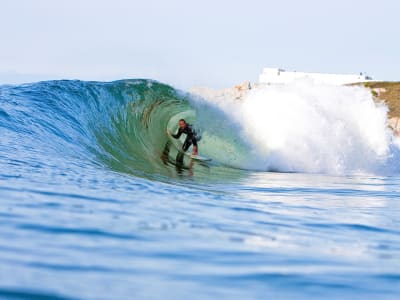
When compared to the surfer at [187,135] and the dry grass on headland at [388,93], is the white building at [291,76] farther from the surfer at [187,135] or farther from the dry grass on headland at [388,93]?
the surfer at [187,135]

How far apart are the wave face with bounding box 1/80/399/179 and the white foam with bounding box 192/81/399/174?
0.02 meters

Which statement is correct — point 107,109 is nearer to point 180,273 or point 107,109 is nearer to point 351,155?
point 351,155

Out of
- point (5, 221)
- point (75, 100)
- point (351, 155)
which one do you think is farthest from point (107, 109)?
point (5, 221)

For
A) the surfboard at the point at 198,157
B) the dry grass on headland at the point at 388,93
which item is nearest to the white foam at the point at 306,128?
the surfboard at the point at 198,157

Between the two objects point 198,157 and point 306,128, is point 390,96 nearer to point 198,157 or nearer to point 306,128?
point 306,128

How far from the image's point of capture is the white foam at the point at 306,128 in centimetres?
1667

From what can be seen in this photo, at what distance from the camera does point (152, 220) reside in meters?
5.10

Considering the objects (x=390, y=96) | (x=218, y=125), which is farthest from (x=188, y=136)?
(x=390, y=96)

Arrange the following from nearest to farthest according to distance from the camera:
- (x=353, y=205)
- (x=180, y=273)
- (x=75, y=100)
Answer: (x=180, y=273)
(x=353, y=205)
(x=75, y=100)

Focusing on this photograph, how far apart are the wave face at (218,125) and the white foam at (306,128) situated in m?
0.02

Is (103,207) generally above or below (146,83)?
below

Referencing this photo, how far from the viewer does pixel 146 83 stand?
1847 centimetres

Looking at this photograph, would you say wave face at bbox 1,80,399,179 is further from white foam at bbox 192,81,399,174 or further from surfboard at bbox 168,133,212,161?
surfboard at bbox 168,133,212,161

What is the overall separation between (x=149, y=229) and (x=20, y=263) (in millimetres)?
1397
